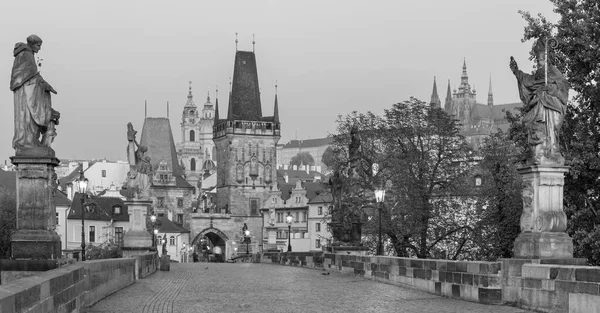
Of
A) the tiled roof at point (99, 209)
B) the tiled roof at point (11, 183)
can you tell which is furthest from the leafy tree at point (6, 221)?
the tiled roof at point (99, 209)

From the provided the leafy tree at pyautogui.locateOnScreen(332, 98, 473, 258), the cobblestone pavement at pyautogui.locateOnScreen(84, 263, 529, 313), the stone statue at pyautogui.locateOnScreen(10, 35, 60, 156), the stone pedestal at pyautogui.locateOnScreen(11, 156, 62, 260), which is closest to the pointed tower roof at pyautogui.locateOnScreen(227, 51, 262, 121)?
the leafy tree at pyautogui.locateOnScreen(332, 98, 473, 258)

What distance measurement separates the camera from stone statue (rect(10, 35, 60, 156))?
1452cm

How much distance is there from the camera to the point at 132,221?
3488 centimetres

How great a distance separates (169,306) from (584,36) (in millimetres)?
17767

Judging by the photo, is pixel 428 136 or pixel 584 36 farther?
pixel 428 136

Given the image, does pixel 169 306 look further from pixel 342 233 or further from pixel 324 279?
pixel 342 233

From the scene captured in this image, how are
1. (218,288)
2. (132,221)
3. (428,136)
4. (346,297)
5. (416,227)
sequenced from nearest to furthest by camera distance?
(346,297) < (218,288) < (132,221) < (416,227) < (428,136)

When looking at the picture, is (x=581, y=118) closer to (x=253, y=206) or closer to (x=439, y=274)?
(x=439, y=274)

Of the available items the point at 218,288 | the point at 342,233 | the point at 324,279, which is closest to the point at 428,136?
the point at 342,233

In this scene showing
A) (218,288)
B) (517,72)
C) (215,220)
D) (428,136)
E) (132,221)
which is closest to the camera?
(517,72)

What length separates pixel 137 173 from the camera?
116 feet

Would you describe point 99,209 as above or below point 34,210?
below

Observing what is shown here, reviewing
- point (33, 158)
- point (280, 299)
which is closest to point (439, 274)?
point (280, 299)

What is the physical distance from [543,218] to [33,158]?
8195mm
